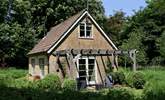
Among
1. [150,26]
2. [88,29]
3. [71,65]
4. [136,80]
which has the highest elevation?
[150,26]

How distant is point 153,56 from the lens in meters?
56.7

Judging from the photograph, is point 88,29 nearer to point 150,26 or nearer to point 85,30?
point 85,30

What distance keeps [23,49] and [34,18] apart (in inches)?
311

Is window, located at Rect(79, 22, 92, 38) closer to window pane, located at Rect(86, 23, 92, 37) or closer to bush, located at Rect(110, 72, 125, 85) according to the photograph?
Answer: window pane, located at Rect(86, 23, 92, 37)

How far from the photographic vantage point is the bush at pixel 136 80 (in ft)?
91.3

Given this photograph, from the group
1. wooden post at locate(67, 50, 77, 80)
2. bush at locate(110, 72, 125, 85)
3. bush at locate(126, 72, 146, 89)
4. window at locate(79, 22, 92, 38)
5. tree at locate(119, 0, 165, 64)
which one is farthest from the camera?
tree at locate(119, 0, 165, 64)

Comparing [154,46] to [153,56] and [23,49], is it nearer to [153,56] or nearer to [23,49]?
[153,56]

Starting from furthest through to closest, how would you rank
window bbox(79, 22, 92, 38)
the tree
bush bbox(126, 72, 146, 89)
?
1. the tree
2. window bbox(79, 22, 92, 38)
3. bush bbox(126, 72, 146, 89)

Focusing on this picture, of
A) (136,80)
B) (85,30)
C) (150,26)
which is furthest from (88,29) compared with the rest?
(150,26)

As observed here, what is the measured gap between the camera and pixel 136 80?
27922mm

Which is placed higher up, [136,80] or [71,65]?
[71,65]

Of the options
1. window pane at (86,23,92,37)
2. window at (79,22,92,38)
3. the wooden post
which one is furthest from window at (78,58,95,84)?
window pane at (86,23,92,37)

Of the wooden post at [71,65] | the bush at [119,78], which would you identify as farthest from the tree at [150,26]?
the wooden post at [71,65]

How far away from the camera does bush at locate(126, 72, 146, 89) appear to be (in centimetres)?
2783
